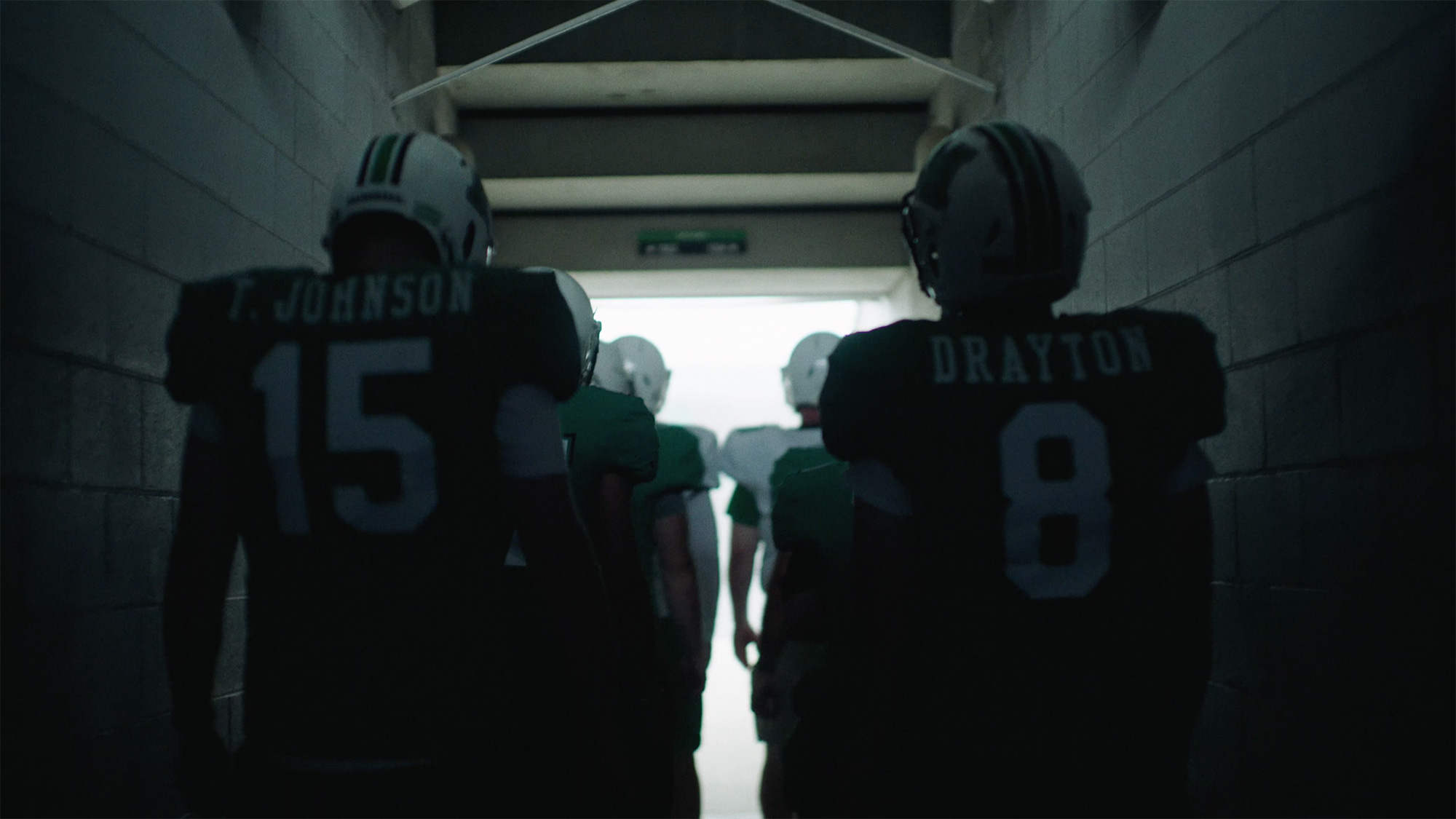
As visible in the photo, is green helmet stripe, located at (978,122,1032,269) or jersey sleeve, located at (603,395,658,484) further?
jersey sleeve, located at (603,395,658,484)

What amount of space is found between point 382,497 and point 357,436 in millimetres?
91

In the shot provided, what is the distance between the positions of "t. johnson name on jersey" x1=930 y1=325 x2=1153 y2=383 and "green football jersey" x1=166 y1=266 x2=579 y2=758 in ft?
1.87

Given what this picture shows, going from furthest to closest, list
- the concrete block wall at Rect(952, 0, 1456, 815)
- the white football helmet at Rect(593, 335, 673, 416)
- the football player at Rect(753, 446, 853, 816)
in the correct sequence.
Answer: the white football helmet at Rect(593, 335, 673, 416), the concrete block wall at Rect(952, 0, 1456, 815), the football player at Rect(753, 446, 853, 816)

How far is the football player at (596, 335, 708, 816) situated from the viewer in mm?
A: 3500

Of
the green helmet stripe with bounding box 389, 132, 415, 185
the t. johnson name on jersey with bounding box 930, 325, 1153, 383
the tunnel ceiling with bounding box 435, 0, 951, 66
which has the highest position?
the tunnel ceiling with bounding box 435, 0, 951, 66

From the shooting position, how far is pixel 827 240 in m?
A: 7.25

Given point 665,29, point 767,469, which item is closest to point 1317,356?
point 767,469

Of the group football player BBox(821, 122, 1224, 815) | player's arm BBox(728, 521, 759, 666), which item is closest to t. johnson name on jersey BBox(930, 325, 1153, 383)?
football player BBox(821, 122, 1224, 815)

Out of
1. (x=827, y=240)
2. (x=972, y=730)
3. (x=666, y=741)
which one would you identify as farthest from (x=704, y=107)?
(x=972, y=730)

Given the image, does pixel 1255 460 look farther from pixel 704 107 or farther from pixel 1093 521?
pixel 704 107

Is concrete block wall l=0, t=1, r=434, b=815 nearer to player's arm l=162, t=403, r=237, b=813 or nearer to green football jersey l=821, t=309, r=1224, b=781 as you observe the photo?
player's arm l=162, t=403, r=237, b=813

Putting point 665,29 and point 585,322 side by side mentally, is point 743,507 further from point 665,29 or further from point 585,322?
point 665,29

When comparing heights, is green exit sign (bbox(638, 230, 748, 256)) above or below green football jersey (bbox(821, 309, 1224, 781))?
above

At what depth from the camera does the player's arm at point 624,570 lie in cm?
237
